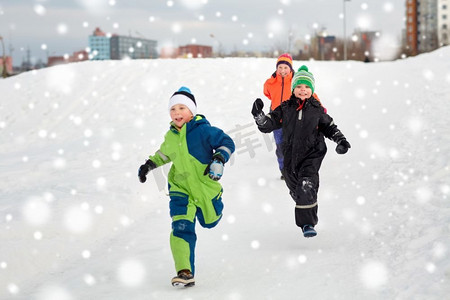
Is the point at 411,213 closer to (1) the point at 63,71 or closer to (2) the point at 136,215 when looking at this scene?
(2) the point at 136,215

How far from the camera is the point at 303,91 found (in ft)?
17.6

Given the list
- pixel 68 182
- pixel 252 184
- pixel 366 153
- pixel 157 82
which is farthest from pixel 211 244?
pixel 157 82

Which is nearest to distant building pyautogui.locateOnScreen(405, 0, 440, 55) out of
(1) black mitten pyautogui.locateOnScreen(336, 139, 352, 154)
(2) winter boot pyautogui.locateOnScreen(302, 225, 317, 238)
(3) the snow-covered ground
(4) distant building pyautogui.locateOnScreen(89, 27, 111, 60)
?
(4) distant building pyautogui.locateOnScreen(89, 27, 111, 60)

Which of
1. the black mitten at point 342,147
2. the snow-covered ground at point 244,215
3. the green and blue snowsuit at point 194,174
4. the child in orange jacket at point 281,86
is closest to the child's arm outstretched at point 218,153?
the green and blue snowsuit at point 194,174

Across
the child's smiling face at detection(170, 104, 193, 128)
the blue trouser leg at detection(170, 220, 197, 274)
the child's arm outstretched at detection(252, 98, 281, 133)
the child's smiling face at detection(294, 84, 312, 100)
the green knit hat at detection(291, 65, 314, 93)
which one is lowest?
the blue trouser leg at detection(170, 220, 197, 274)

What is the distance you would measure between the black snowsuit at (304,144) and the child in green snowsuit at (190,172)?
3.58ft

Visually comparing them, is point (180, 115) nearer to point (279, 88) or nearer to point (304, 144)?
point (304, 144)

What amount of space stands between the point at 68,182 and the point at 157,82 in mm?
10648

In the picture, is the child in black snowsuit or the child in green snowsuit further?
the child in black snowsuit

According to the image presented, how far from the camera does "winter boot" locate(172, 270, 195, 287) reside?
4074mm

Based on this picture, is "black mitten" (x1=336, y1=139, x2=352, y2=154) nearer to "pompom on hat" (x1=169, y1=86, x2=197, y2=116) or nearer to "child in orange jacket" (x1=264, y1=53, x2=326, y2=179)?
"pompom on hat" (x1=169, y1=86, x2=197, y2=116)

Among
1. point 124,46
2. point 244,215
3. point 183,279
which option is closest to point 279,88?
point 244,215

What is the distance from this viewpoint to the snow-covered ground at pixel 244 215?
167 inches

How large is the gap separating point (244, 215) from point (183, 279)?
2.68 metres
